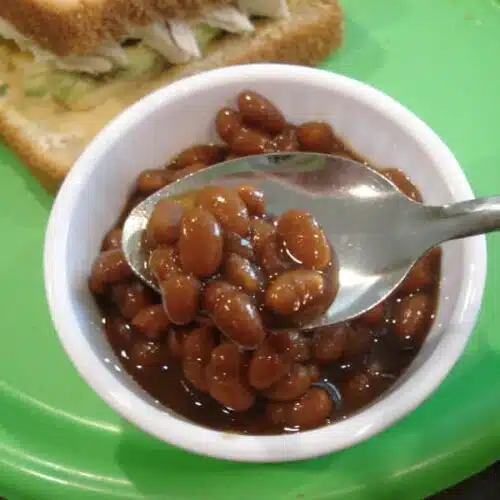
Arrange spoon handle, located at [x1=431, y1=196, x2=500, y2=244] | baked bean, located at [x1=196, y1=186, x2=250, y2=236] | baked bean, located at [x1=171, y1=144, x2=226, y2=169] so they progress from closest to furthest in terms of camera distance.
→ spoon handle, located at [x1=431, y1=196, x2=500, y2=244]
baked bean, located at [x1=196, y1=186, x2=250, y2=236]
baked bean, located at [x1=171, y1=144, x2=226, y2=169]

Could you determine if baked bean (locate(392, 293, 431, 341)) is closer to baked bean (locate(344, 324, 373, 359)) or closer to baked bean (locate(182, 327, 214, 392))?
baked bean (locate(344, 324, 373, 359))

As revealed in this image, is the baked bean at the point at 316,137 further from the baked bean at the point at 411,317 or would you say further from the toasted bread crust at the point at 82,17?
the toasted bread crust at the point at 82,17

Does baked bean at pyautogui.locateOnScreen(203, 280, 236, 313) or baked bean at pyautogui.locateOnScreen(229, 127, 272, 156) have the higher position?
baked bean at pyautogui.locateOnScreen(229, 127, 272, 156)

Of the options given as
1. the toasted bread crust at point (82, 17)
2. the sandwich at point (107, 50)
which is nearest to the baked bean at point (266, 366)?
the sandwich at point (107, 50)

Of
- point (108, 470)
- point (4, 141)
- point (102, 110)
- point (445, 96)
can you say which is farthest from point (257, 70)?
point (108, 470)

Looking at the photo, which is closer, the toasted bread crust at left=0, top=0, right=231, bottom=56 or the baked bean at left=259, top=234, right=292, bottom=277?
the baked bean at left=259, top=234, right=292, bottom=277

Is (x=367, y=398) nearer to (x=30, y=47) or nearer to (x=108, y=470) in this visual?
(x=108, y=470)

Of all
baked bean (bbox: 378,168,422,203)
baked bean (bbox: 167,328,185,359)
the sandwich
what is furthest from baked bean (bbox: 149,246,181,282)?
the sandwich
